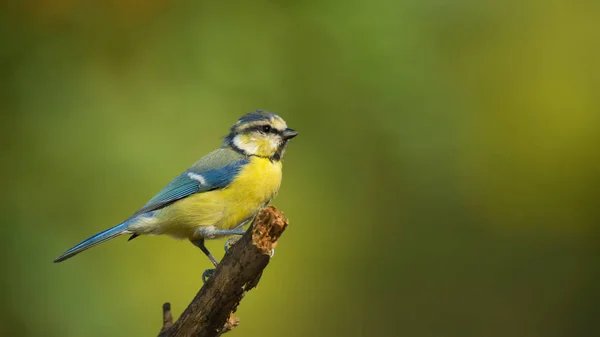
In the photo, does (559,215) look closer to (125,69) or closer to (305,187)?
(305,187)

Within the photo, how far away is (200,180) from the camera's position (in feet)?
10.0

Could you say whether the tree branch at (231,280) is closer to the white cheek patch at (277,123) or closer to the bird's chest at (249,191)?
the bird's chest at (249,191)

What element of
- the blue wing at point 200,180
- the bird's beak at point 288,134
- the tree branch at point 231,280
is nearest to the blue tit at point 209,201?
the blue wing at point 200,180

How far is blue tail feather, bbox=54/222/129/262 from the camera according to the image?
110 inches

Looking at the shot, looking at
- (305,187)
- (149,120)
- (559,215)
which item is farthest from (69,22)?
(559,215)

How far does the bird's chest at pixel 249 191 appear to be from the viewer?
9.87 ft

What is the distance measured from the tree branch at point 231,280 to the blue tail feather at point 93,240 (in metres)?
0.52

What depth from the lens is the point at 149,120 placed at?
15.6ft

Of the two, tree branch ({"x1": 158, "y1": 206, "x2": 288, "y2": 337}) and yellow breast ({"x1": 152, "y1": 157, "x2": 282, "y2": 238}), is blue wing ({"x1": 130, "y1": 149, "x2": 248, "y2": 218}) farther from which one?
tree branch ({"x1": 158, "y1": 206, "x2": 288, "y2": 337})

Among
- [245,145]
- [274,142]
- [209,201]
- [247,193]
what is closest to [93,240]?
[209,201]

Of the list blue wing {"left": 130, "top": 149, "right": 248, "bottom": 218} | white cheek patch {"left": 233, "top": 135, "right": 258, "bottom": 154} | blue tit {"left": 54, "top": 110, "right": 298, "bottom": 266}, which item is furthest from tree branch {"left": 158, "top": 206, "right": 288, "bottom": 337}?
white cheek patch {"left": 233, "top": 135, "right": 258, "bottom": 154}

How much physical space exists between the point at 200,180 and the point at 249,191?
22 cm

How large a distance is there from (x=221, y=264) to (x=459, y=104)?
3274mm

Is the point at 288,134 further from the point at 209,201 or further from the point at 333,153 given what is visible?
the point at 333,153
